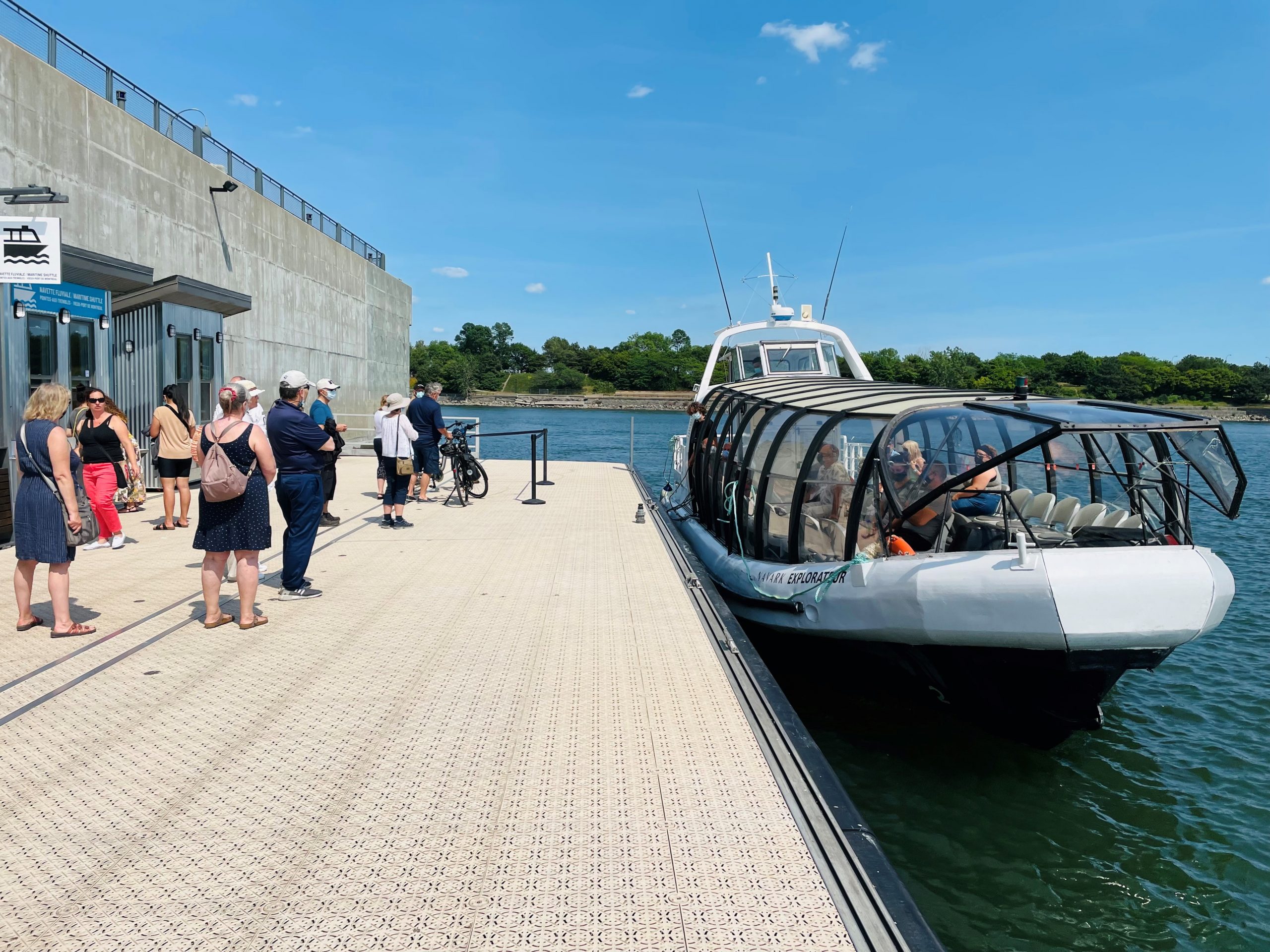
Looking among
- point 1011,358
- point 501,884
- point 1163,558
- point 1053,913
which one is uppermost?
point 1011,358

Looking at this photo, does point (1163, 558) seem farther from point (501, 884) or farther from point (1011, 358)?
point (1011, 358)

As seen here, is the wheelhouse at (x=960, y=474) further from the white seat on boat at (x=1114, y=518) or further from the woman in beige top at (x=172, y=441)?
the woman in beige top at (x=172, y=441)

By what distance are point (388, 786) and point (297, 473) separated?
12.0 feet

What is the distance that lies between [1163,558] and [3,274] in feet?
29.8

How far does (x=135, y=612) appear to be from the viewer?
253 inches

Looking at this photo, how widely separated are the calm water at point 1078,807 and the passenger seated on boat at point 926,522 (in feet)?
3.54

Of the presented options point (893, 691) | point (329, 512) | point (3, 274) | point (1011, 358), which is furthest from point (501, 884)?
point (1011, 358)

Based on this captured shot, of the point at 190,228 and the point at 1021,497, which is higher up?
the point at 190,228

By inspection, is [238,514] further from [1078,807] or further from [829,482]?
[1078,807]

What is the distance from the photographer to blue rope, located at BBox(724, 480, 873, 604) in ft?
20.5

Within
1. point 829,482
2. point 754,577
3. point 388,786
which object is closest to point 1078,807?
point 829,482

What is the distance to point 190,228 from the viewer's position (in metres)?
15.4

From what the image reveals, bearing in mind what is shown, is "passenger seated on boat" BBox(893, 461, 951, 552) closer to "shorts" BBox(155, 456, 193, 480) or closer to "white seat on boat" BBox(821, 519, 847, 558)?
"white seat on boat" BBox(821, 519, 847, 558)

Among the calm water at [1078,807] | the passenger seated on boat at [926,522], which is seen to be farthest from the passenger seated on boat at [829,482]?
the calm water at [1078,807]
